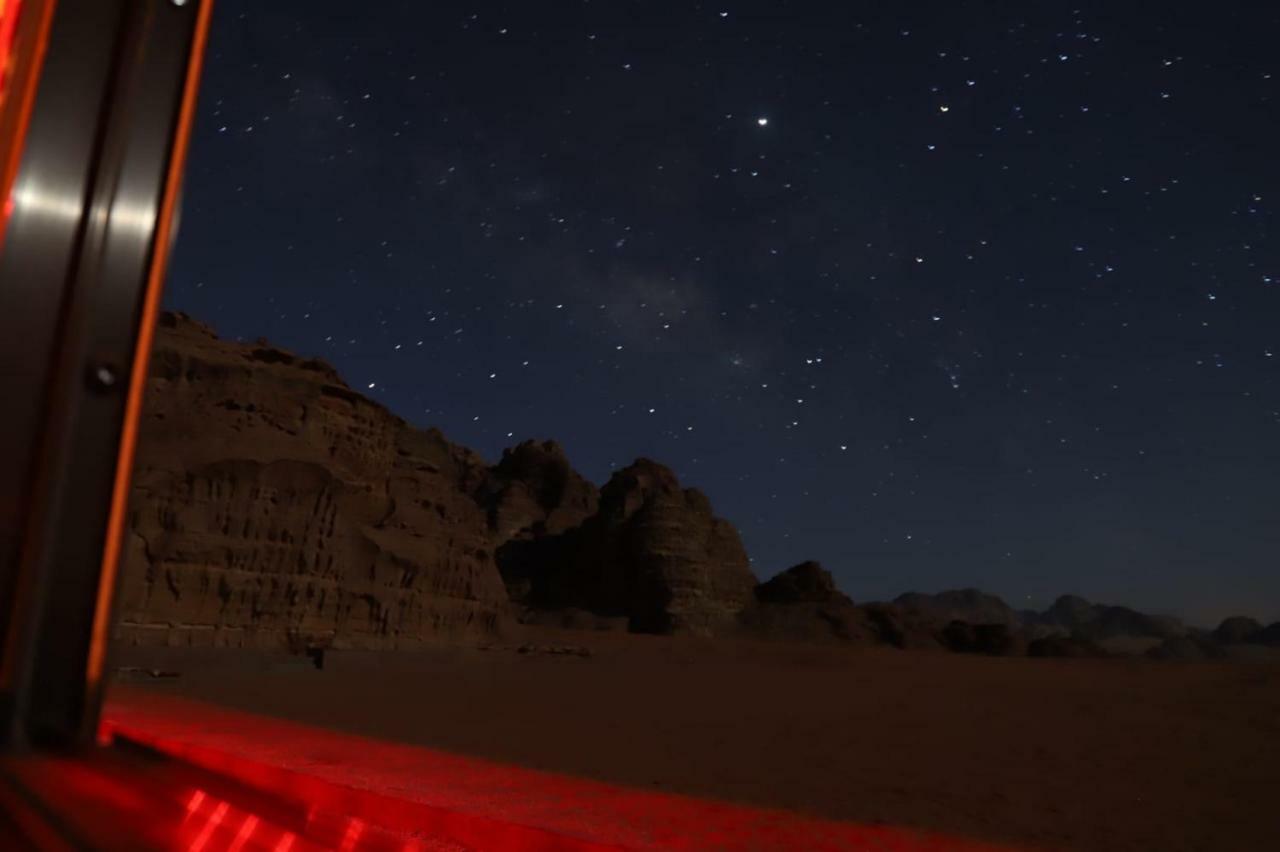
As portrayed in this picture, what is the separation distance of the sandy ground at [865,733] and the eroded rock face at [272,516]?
3.32ft

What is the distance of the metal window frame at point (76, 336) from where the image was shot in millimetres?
1275

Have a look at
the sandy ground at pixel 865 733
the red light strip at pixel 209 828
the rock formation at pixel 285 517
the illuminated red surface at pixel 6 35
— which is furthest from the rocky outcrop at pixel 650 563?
the illuminated red surface at pixel 6 35

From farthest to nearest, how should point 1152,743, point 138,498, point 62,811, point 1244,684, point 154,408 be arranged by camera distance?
point 1244,684, point 154,408, point 138,498, point 1152,743, point 62,811

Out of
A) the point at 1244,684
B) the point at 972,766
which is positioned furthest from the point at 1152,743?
the point at 1244,684

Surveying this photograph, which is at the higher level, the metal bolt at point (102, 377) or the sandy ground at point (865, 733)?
the metal bolt at point (102, 377)

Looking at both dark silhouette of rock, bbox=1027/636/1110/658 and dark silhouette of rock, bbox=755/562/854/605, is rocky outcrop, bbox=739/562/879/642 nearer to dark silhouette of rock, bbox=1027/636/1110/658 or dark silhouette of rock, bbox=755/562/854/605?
dark silhouette of rock, bbox=755/562/854/605

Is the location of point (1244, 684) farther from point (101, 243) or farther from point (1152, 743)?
point (101, 243)

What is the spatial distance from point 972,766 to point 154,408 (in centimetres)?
1625

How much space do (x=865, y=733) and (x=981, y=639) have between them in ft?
130

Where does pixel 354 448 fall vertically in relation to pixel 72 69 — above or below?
above

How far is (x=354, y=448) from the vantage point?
68.6 feet

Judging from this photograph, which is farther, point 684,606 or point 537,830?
point 684,606

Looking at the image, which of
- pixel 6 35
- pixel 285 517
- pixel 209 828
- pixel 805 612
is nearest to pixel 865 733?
pixel 209 828

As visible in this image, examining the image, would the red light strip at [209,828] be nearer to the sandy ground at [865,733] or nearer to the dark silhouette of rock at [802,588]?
the sandy ground at [865,733]
